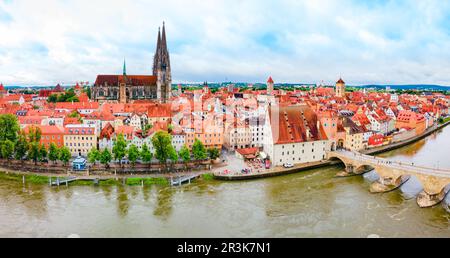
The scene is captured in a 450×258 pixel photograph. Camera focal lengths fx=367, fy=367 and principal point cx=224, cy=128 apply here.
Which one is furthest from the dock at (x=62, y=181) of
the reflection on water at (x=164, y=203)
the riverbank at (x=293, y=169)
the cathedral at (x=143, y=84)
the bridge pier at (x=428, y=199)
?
the cathedral at (x=143, y=84)

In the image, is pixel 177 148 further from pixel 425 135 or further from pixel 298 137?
pixel 425 135

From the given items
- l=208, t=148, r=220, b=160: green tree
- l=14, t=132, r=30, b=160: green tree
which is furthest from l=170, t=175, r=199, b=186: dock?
l=14, t=132, r=30, b=160: green tree

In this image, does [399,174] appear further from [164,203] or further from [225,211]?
[164,203]

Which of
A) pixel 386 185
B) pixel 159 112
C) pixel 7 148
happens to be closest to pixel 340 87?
pixel 159 112

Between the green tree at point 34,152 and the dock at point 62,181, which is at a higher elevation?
the green tree at point 34,152

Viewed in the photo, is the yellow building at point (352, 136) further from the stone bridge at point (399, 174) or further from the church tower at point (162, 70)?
the church tower at point (162, 70)
